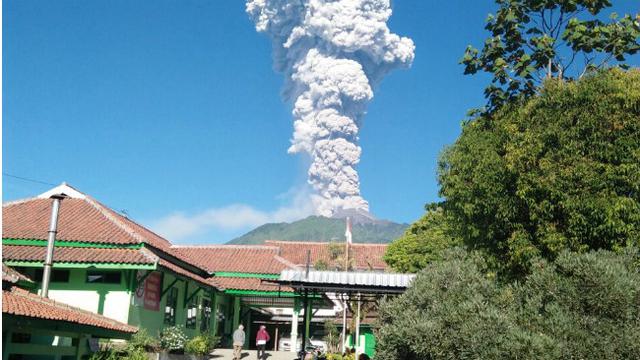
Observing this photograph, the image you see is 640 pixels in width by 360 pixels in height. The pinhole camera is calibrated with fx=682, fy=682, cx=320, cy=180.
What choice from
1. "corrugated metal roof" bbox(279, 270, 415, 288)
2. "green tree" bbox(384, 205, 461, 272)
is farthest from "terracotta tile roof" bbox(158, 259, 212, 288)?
"green tree" bbox(384, 205, 461, 272)

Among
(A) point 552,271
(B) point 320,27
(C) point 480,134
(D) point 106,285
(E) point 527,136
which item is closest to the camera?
(A) point 552,271

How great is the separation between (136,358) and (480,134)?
11.9m

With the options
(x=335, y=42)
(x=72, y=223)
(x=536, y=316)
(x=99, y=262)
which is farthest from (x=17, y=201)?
(x=335, y=42)

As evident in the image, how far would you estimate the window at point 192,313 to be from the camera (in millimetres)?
31453

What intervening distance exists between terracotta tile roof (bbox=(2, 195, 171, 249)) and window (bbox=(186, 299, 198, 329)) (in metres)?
4.87

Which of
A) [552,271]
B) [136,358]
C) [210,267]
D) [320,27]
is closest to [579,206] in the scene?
[552,271]

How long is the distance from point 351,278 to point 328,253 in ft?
179

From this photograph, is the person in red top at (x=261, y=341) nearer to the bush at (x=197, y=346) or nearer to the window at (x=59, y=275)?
the bush at (x=197, y=346)

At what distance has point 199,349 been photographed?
2555cm

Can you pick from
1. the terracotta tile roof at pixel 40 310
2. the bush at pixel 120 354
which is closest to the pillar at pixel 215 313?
the bush at pixel 120 354

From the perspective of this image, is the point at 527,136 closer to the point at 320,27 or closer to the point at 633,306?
the point at 633,306

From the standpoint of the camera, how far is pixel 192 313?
31.9m

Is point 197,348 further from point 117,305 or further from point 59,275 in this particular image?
point 59,275

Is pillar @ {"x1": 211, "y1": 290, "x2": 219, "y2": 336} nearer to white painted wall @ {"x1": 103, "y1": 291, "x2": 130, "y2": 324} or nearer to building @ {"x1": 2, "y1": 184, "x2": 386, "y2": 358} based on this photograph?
building @ {"x1": 2, "y1": 184, "x2": 386, "y2": 358}
